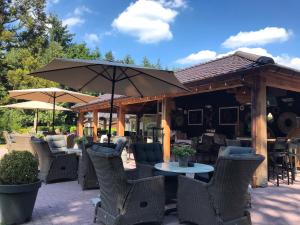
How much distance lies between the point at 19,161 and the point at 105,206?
1207 mm

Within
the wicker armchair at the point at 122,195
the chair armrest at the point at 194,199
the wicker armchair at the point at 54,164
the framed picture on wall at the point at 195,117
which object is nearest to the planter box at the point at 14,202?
the wicker armchair at the point at 122,195

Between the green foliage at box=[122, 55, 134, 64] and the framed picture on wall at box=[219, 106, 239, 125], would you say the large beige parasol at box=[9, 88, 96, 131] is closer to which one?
the framed picture on wall at box=[219, 106, 239, 125]

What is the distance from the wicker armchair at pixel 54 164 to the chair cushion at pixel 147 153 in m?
1.88

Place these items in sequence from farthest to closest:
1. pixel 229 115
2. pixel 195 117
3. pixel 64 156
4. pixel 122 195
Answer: pixel 195 117
pixel 229 115
pixel 64 156
pixel 122 195

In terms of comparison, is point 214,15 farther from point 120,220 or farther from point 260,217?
point 120,220

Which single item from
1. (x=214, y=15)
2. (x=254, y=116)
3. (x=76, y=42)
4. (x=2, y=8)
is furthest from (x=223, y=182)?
(x=76, y=42)

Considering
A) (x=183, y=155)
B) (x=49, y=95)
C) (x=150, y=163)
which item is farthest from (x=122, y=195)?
(x=49, y=95)

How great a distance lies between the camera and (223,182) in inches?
122

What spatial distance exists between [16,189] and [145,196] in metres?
1.53

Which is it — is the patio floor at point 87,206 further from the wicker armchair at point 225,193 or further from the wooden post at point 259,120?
the wooden post at point 259,120

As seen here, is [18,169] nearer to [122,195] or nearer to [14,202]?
[14,202]

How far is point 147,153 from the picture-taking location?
5383mm

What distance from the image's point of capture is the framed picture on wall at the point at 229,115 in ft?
33.7

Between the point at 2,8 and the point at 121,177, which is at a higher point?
the point at 2,8
